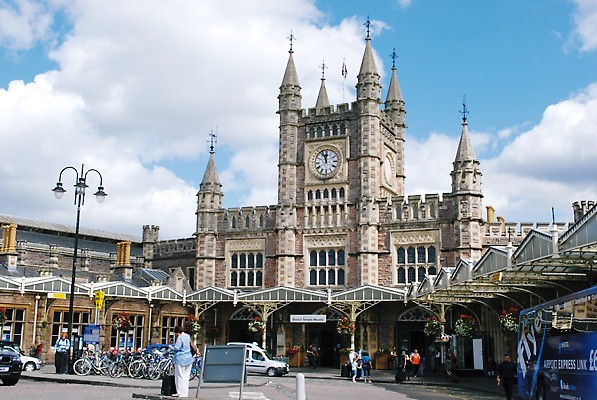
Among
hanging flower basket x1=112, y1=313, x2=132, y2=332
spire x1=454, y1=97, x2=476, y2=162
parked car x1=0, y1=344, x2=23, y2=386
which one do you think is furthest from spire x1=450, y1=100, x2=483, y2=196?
parked car x1=0, y1=344, x2=23, y2=386

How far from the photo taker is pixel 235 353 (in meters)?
14.9

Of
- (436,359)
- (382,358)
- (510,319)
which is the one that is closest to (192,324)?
(382,358)

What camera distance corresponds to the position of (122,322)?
126 feet

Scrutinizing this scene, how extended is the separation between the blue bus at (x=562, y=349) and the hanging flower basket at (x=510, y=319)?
312 inches

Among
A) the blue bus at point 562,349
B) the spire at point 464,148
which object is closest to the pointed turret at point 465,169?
the spire at point 464,148

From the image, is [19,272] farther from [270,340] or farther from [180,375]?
[180,375]

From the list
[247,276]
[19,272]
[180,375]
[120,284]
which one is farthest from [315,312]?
[180,375]

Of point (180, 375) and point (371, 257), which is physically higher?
point (371, 257)

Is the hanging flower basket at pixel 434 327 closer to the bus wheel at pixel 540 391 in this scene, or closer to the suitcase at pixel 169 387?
the bus wheel at pixel 540 391

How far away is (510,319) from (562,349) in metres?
12.3

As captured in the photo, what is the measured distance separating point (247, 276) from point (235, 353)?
33.1 metres

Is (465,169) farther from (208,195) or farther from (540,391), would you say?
(540,391)

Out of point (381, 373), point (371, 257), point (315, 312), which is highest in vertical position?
point (371, 257)

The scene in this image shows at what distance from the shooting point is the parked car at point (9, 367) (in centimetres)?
2069
